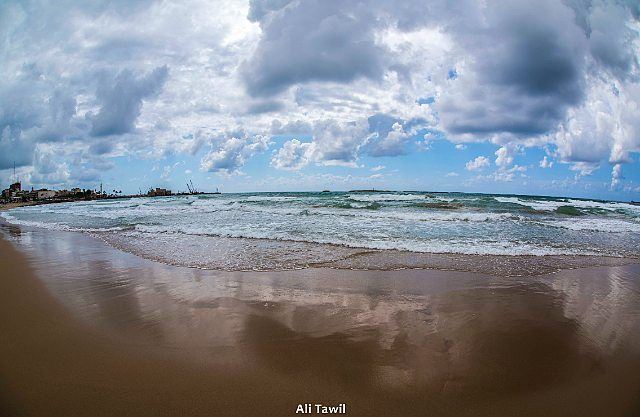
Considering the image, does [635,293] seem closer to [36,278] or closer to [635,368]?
[635,368]

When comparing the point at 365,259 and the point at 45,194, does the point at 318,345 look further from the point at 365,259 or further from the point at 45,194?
the point at 45,194

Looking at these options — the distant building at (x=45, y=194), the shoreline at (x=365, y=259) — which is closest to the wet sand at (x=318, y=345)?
the shoreline at (x=365, y=259)

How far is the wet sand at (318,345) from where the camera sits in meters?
2.75

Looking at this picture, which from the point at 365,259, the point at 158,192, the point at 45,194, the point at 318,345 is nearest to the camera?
the point at 318,345

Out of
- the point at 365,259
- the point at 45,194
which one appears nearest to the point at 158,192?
the point at 45,194

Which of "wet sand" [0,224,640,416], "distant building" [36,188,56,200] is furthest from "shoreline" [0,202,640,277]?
"distant building" [36,188,56,200]

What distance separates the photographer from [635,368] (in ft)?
10.9

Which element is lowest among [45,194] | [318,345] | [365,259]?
[318,345]

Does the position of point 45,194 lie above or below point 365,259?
above

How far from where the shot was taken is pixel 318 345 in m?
3.69

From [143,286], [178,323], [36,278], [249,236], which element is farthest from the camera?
[249,236]

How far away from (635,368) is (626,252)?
894cm

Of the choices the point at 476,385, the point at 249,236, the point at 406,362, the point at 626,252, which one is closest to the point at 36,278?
the point at 249,236

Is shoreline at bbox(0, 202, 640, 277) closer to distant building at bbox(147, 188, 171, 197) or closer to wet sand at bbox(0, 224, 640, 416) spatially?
wet sand at bbox(0, 224, 640, 416)
